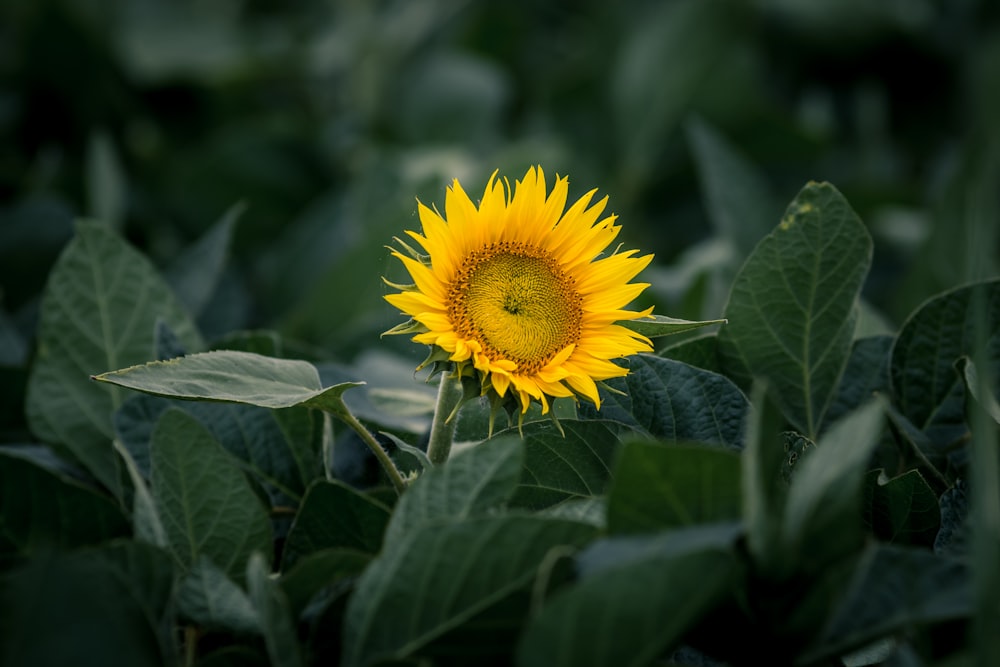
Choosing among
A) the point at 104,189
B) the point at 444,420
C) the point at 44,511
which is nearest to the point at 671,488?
the point at 444,420

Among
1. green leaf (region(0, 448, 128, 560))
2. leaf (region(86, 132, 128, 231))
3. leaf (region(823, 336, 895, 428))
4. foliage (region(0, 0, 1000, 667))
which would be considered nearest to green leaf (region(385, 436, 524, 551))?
foliage (region(0, 0, 1000, 667))

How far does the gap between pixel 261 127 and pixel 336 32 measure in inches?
25.6

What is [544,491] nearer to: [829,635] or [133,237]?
[829,635]

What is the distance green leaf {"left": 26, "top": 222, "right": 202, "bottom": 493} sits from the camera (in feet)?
2.82

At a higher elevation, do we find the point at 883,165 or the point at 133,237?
the point at 883,165

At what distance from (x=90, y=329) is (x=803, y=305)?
1.99 ft

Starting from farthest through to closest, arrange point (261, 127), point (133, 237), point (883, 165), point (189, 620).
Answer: point (883, 165) < point (261, 127) < point (133, 237) < point (189, 620)

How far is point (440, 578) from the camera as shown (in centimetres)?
55

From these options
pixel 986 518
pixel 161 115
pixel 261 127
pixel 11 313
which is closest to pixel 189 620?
pixel 986 518

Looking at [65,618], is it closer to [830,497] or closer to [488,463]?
[488,463]

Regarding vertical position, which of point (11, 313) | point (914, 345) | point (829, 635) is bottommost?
point (829, 635)

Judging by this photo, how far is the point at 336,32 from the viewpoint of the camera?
2.43 meters

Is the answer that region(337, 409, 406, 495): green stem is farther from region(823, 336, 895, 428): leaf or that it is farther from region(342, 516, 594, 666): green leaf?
region(823, 336, 895, 428): leaf

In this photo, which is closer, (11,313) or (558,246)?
(558,246)
